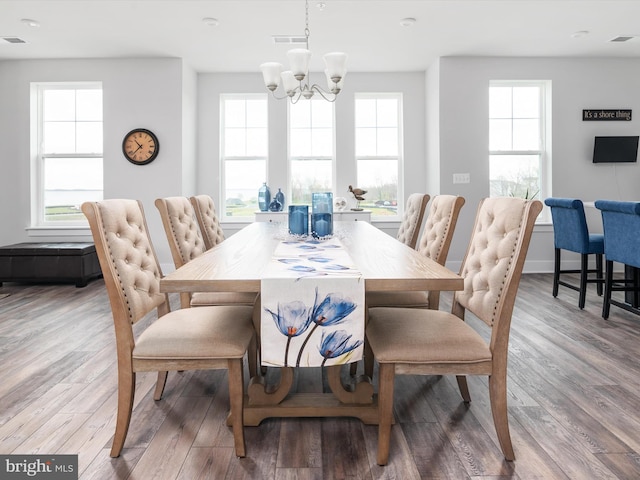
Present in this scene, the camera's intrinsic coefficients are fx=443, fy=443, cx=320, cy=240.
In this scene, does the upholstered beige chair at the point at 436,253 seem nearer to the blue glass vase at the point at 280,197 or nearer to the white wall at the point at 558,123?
the white wall at the point at 558,123

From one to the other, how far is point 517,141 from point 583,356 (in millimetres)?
3713

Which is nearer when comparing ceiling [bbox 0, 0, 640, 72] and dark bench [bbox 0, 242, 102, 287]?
ceiling [bbox 0, 0, 640, 72]

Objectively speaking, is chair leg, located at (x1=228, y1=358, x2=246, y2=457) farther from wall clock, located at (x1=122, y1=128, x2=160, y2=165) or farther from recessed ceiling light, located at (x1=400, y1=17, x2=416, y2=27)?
wall clock, located at (x1=122, y1=128, x2=160, y2=165)

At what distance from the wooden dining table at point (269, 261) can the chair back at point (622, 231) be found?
6.25ft

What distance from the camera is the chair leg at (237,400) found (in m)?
1.53


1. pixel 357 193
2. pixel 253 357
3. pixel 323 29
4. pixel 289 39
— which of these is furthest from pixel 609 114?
pixel 253 357

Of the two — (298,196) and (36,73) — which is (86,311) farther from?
(36,73)

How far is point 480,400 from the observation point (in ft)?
6.73

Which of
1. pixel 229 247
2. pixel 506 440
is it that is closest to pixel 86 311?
pixel 229 247

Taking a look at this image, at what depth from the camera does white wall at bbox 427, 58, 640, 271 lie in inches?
210

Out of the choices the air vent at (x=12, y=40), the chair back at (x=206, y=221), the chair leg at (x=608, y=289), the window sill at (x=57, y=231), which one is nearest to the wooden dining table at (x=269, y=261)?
the chair back at (x=206, y=221)

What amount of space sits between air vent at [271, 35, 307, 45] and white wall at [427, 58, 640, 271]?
1.73 metres

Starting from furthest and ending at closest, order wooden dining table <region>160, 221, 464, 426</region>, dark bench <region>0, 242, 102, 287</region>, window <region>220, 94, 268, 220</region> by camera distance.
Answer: window <region>220, 94, 268, 220</region> → dark bench <region>0, 242, 102, 287</region> → wooden dining table <region>160, 221, 464, 426</region>

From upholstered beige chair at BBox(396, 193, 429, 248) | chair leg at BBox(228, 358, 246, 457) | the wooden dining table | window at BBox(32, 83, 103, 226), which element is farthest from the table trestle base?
window at BBox(32, 83, 103, 226)
